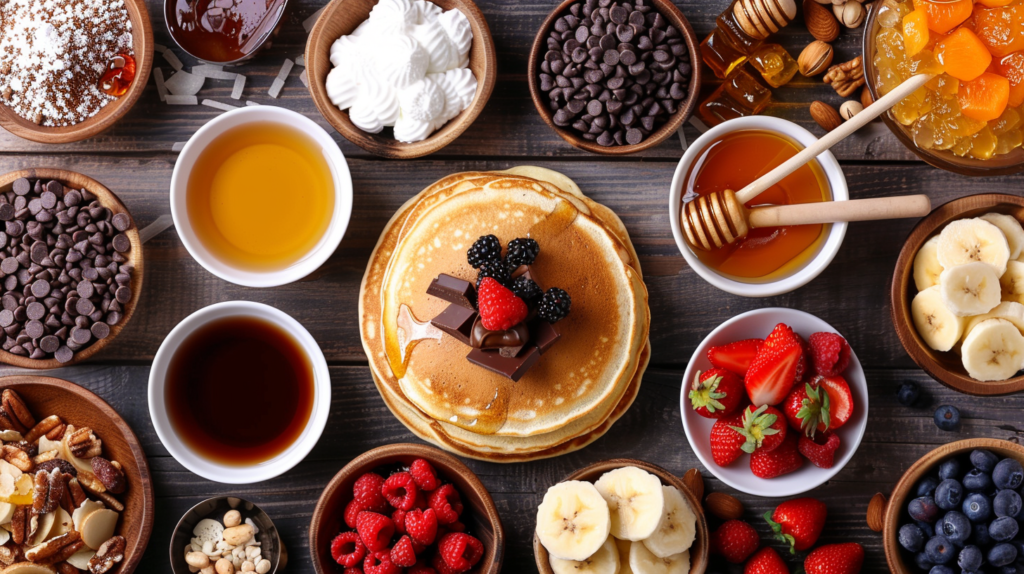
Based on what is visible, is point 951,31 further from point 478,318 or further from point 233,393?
point 233,393

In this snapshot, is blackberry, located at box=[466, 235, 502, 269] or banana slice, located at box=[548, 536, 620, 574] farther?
banana slice, located at box=[548, 536, 620, 574]

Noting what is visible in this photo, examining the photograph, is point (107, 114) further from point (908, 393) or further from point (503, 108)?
point (908, 393)

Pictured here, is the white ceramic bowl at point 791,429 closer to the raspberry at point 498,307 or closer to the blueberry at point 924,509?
the blueberry at point 924,509

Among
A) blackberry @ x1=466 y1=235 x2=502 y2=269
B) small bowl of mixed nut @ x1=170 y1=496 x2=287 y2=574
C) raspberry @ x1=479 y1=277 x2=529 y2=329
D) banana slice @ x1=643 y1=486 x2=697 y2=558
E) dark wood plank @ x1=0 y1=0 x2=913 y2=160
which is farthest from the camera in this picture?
dark wood plank @ x1=0 y1=0 x2=913 y2=160

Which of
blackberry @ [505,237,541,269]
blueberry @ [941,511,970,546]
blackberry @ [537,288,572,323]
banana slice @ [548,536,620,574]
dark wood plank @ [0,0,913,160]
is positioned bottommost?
banana slice @ [548,536,620,574]

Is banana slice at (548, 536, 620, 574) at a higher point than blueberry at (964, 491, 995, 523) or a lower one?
lower

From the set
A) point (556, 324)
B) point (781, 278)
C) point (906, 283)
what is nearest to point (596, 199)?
point (556, 324)

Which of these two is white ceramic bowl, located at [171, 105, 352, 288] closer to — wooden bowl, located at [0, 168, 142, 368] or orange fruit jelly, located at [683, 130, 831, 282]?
wooden bowl, located at [0, 168, 142, 368]

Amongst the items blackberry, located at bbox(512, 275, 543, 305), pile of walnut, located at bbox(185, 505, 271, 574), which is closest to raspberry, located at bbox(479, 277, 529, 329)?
blackberry, located at bbox(512, 275, 543, 305)
